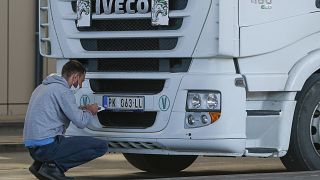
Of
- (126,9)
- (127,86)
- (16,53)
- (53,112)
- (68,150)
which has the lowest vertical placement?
(68,150)

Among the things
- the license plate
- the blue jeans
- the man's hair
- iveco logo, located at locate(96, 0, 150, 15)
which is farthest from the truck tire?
the man's hair

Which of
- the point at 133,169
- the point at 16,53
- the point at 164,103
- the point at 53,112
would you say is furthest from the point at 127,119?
the point at 16,53

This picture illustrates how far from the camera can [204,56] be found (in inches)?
436

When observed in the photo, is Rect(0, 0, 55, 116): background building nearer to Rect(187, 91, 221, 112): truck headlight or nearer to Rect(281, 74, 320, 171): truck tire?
Rect(281, 74, 320, 171): truck tire

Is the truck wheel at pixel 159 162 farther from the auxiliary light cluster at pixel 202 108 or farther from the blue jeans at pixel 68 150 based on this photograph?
the auxiliary light cluster at pixel 202 108

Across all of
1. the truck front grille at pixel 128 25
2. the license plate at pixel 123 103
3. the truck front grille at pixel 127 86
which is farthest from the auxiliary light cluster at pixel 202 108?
the truck front grille at pixel 128 25

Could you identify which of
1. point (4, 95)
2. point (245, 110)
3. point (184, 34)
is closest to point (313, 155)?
point (245, 110)

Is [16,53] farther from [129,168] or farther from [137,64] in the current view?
[137,64]

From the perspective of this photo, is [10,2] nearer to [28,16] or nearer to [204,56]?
[28,16]

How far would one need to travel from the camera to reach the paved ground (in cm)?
1352

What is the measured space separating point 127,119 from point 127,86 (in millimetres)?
338

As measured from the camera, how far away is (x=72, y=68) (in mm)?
11453

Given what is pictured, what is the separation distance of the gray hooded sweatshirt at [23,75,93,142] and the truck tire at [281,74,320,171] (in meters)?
2.07

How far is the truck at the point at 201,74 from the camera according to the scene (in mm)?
11086
